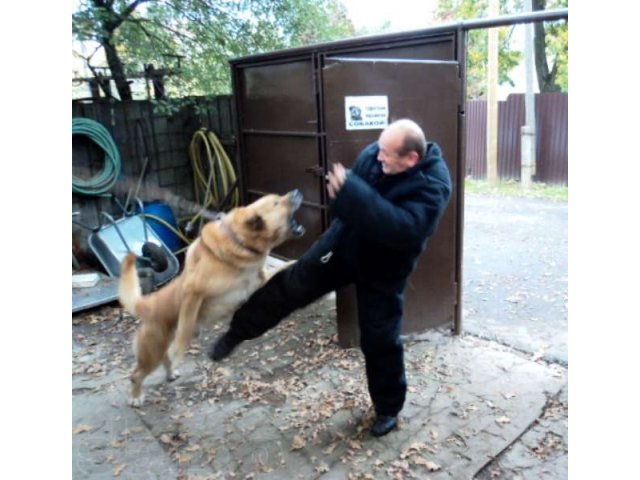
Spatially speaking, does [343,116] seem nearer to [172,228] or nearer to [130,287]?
[130,287]

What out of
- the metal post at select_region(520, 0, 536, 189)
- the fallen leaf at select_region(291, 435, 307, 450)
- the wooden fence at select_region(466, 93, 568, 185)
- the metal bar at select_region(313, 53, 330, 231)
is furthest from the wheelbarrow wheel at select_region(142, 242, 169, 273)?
the wooden fence at select_region(466, 93, 568, 185)

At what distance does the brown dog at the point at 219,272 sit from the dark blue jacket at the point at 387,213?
15.0 inches

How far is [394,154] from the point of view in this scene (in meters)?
2.55

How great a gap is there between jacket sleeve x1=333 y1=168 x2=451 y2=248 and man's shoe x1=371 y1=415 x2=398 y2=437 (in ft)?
4.14

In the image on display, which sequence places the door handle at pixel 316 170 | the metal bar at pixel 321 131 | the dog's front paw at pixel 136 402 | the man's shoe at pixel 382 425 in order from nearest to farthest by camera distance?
the man's shoe at pixel 382 425 → the dog's front paw at pixel 136 402 → the metal bar at pixel 321 131 → the door handle at pixel 316 170

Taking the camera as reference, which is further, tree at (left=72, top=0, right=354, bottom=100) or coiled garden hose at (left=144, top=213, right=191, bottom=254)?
tree at (left=72, top=0, right=354, bottom=100)

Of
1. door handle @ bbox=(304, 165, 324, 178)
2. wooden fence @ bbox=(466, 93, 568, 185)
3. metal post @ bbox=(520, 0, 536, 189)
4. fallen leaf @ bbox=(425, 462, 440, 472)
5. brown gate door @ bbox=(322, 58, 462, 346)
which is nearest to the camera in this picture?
fallen leaf @ bbox=(425, 462, 440, 472)

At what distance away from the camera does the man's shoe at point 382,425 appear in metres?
3.19

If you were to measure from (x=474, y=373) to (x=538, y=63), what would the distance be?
44.5ft

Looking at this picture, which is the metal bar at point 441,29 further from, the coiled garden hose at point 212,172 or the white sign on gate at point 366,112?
the coiled garden hose at point 212,172

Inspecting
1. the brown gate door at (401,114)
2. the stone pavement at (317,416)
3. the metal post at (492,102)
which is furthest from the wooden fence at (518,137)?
the stone pavement at (317,416)

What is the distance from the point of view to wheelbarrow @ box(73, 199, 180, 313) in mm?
5602

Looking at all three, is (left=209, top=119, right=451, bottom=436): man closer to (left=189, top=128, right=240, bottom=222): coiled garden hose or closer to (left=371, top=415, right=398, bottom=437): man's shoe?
(left=371, top=415, right=398, bottom=437): man's shoe

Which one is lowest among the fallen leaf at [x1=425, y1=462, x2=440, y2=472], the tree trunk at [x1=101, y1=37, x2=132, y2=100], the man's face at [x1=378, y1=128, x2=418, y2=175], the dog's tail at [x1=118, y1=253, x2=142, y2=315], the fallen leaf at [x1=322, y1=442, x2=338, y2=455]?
the fallen leaf at [x1=425, y1=462, x2=440, y2=472]
